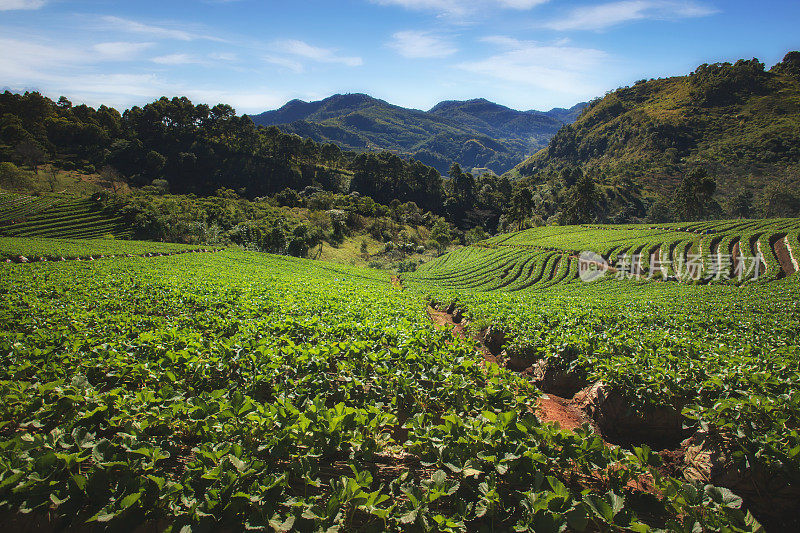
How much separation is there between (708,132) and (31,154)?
192 m

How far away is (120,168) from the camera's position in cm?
7906

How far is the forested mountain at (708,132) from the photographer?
96875mm

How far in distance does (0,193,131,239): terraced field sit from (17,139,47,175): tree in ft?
85.6

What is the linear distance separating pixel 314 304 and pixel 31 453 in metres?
7.32

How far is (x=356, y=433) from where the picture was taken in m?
3.07

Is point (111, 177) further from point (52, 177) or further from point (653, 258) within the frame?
point (653, 258)

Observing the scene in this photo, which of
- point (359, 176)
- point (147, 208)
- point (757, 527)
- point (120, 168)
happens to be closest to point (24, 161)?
point (120, 168)

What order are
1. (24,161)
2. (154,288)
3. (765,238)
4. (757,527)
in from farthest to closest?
(24,161) < (765,238) < (154,288) < (757,527)

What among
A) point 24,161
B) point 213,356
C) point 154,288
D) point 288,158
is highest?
point 288,158

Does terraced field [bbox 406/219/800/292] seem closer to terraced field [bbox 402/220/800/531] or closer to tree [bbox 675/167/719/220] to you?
terraced field [bbox 402/220/800/531]

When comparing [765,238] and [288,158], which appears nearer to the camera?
[765,238]

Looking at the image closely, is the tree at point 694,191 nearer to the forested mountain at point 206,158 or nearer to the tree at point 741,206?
the tree at point 741,206

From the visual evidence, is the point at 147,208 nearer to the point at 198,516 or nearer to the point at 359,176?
the point at 359,176

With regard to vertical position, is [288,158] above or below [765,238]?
above
